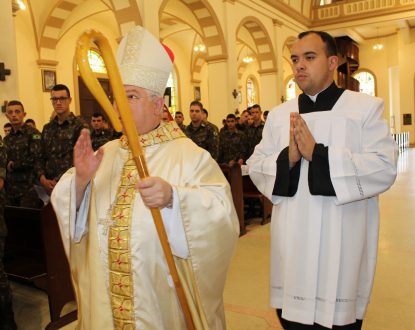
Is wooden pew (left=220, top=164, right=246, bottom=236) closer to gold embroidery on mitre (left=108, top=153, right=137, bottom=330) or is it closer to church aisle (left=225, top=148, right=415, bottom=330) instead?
church aisle (left=225, top=148, right=415, bottom=330)

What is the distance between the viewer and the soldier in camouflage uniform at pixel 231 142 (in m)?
7.71

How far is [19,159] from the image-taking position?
484cm

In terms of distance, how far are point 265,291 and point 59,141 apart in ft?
8.40

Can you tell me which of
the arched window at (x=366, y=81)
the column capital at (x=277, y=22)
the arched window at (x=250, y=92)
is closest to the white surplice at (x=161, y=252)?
the column capital at (x=277, y=22)

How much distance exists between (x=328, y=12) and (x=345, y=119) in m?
17.5

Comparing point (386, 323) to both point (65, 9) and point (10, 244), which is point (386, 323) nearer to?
point (10, 244)

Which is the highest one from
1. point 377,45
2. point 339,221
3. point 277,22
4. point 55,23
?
point 377,45

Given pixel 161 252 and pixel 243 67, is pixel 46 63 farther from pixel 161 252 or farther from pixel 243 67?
pixel 243 67

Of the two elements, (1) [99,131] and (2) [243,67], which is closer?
(1) [99,131]

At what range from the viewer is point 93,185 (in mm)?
1743

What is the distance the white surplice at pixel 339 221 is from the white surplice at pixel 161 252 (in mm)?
378

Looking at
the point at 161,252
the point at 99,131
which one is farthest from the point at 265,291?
the point at 99,131

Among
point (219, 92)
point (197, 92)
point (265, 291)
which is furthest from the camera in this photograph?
point (197, 92)

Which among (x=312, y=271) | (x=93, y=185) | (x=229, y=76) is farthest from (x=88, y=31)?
(x=229, y=76)
